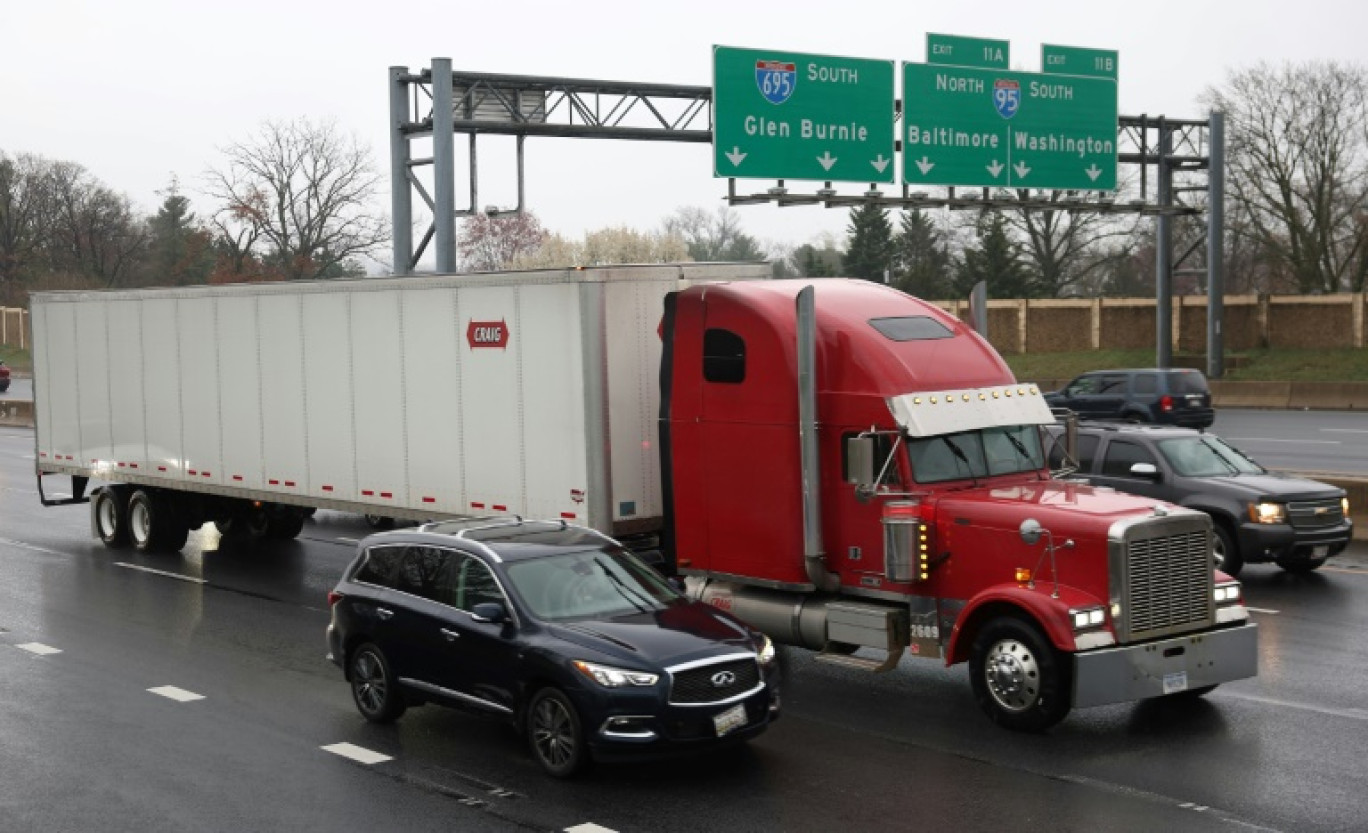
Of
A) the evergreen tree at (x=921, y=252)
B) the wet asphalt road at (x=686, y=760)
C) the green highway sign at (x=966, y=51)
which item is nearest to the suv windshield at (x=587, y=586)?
the wet asphalt road at (x=686, y=760)

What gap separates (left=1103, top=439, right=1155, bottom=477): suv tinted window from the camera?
1883cm

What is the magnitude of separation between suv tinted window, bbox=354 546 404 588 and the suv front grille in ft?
9.49

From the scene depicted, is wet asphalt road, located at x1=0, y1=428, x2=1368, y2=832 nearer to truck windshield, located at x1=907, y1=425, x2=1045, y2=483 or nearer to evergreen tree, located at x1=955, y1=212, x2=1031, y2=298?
truck windshield, located at x1=907, y1=425, x2=1045, y2=483

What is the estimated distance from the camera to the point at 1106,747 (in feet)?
37.0

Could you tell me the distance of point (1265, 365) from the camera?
56062mm

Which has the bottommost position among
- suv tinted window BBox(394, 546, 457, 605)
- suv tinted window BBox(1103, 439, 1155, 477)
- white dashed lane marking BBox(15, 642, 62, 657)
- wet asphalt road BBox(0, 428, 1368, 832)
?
wet asphalt road BBox(0, 428, 1368, 832)

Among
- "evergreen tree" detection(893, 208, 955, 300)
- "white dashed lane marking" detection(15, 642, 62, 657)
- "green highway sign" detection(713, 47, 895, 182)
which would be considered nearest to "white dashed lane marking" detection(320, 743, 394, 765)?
"white dashed lane marking" detection(15, 642, 62, 657)

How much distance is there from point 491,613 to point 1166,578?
4.86 m

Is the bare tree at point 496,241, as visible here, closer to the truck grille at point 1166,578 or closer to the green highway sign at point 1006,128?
the green highway sign at point 1006,128

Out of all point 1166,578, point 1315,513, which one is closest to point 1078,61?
point 1315,513

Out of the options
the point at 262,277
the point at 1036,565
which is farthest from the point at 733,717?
the point at 262,277

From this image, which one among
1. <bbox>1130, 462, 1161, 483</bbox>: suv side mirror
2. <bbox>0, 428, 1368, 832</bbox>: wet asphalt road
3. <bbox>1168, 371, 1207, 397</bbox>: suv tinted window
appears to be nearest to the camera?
<bbox>0, 428, 1368, 832</bbox>: wet asphalt road

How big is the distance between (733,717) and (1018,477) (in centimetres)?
389

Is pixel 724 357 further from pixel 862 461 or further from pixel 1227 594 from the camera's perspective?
pixel 1227 594
